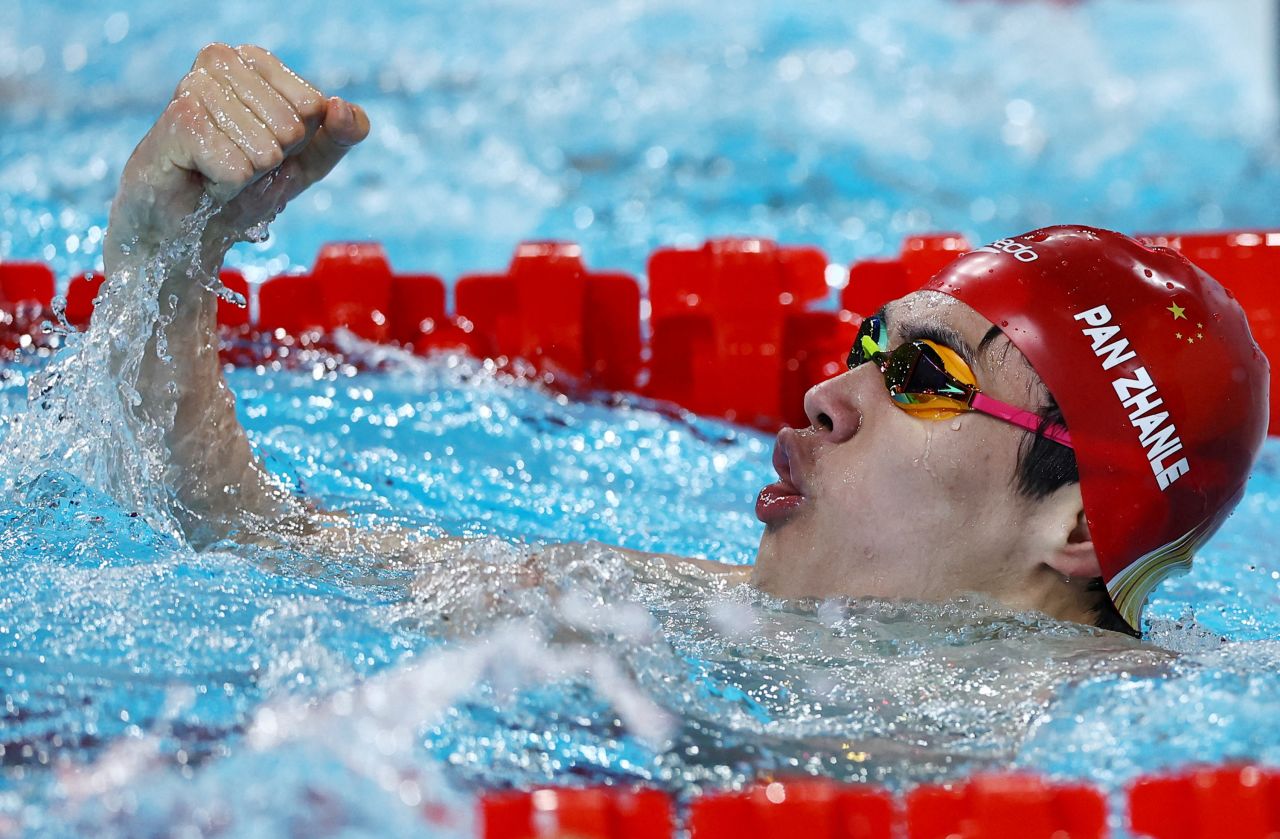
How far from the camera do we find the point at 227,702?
5.14 ft

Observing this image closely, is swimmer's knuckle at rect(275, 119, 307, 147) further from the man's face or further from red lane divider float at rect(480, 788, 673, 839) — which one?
red lane divider float at rect(480, 788, 673, 839)

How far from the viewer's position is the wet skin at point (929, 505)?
1.85m

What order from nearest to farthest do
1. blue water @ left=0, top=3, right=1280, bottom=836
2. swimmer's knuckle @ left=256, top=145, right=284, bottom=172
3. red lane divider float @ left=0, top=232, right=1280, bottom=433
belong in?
blue water @ left=0, top=3, right=1280, bottom=836 < swimmer's knuckle @ left=256, top=145, right=284, bottom=172 < red lane divider float @ left=0, top=232, right=1280, bottom=433

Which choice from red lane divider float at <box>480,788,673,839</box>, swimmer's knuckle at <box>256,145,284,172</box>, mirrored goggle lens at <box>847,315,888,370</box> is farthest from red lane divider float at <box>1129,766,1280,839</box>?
swimmer's knuckle at <box>256,145,284,172</box>

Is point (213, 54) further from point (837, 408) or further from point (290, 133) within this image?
point (837, 408)

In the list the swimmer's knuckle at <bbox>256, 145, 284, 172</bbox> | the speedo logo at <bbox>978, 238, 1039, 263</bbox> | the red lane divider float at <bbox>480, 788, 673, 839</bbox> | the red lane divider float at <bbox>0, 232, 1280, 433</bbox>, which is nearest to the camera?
the red lane divider float at <bbox>480, 788, 673, 839</bbox>

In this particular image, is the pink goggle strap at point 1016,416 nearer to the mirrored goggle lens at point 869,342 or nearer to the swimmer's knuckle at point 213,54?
the mirrored goggle lens at point 869,342

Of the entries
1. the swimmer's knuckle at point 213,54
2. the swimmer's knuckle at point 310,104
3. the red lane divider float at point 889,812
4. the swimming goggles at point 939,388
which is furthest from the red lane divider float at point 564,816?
the swimmer's knuckle at point 213,54

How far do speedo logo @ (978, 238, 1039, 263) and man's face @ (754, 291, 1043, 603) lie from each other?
108 mm

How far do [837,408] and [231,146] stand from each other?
2.75 feet

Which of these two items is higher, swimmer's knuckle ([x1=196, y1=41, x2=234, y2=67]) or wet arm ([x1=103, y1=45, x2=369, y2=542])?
swimmer's knuckle ([x1=196, y1=41, x2=234, y2=67])

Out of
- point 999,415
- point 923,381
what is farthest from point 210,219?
point 999,415

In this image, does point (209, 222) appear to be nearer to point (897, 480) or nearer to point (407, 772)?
point (407, 772)

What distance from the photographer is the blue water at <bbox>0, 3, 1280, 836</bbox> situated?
5.00 ft
